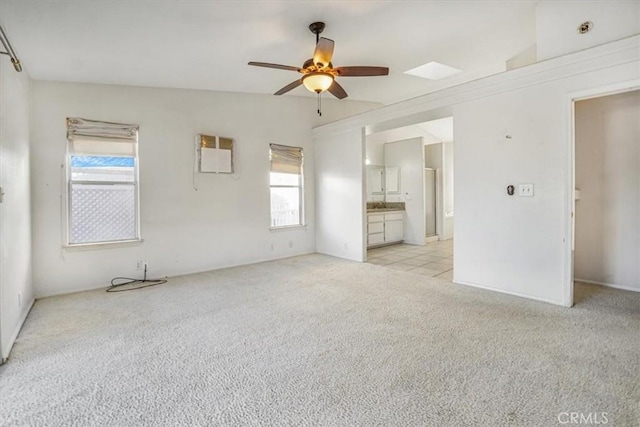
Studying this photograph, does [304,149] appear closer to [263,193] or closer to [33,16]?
[263,193]

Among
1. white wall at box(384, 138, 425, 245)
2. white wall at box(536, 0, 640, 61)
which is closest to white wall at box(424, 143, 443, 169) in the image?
white wall at box(384, 138, 425, 245)

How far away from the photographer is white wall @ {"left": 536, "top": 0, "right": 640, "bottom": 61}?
3109mm

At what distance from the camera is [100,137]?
167 inches

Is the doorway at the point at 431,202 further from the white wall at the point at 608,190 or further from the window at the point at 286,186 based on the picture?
the white wall at the point at 608,190

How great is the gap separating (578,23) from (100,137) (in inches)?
233

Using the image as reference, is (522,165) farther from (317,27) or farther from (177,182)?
(177,182)

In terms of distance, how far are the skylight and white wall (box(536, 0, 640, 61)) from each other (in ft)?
4.97

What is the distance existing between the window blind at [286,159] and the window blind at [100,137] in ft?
7.44

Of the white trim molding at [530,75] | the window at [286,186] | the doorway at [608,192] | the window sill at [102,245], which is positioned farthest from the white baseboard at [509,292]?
the window sill at [102,245]

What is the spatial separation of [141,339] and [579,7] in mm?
5477

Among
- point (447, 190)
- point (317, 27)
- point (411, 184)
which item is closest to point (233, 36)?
point (317, 27)

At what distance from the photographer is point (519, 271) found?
364 centimetres

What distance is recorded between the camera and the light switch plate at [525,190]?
11.4 feet

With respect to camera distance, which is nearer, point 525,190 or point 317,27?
point 317,27
